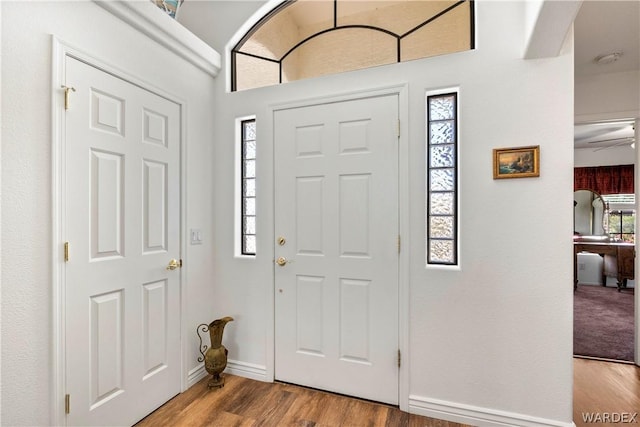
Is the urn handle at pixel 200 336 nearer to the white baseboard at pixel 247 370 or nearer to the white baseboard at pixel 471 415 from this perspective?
the white baseboard at pixel 247 370

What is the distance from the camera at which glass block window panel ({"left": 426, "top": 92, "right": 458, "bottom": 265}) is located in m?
1.93

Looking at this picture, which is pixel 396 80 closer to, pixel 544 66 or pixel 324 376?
pixel 544 66

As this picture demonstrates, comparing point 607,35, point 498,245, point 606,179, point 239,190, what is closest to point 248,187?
point 239,190

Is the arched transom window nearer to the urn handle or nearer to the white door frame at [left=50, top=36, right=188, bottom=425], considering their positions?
the white door frame at [left=50, top=36, right=188, bottom=425]

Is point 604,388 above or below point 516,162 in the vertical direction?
below

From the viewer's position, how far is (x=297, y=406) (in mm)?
2010

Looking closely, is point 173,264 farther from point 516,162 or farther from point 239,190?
point 516,162

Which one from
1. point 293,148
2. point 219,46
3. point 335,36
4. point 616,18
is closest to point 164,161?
point 293,148

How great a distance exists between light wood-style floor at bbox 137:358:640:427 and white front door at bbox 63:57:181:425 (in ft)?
0.65

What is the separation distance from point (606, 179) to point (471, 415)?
21.5 ft

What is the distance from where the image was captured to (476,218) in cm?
185

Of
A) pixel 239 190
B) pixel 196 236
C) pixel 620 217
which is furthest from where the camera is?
pixel 620 217

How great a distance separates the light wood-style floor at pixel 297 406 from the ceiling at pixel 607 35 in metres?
2.52

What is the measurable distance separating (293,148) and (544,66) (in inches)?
61.3
